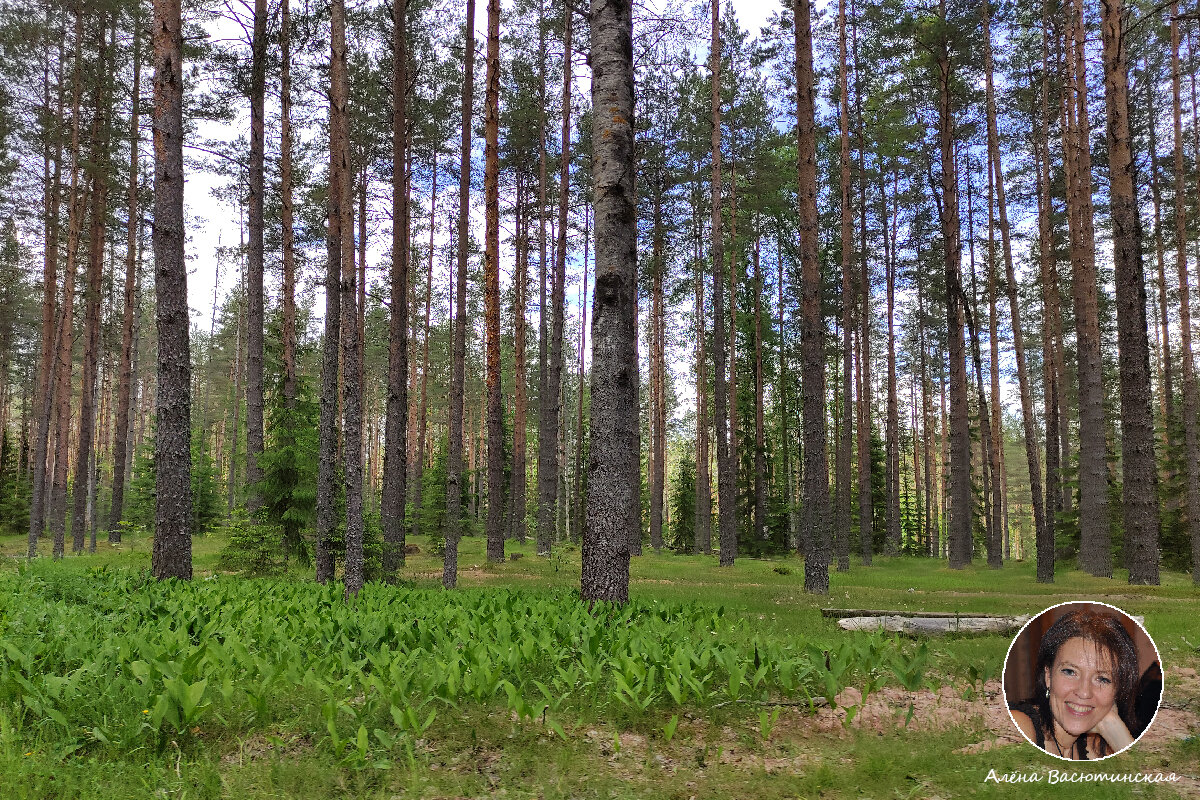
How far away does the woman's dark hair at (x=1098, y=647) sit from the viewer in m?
2.27

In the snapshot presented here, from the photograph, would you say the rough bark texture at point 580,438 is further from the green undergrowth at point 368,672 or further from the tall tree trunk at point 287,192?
the green undergrowth at point 368,672

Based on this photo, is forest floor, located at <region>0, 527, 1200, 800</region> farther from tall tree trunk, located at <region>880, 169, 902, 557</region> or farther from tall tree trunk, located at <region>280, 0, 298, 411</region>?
A: tall tree trunk, located at <region>880, 169, 902, 557</region>

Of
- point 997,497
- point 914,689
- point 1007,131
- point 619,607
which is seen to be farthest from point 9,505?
point 1007,131

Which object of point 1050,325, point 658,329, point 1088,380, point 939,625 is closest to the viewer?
point 939,625

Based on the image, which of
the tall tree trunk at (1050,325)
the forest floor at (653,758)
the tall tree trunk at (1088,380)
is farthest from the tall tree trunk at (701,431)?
the forest floor at (653,758)

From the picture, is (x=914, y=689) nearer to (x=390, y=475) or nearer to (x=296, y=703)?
(x=296, y=703)

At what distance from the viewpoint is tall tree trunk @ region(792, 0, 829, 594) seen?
1123 centimetres

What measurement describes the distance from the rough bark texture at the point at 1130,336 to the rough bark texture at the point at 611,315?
10229 mm

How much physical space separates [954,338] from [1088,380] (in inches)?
169

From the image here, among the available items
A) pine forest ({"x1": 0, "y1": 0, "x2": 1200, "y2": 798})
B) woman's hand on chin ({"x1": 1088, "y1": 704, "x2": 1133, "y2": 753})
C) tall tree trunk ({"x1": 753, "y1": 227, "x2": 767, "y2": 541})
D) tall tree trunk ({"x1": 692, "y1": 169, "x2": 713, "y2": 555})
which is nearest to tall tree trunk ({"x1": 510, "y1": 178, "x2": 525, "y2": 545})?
pine forest ({"x1": 0, "y1": 0, "x2": 1200, "y2": 798})

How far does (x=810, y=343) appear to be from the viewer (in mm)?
11398

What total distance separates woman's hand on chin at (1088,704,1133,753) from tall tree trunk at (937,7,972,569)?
601 inches

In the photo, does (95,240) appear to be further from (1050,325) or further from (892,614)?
(1050,325)

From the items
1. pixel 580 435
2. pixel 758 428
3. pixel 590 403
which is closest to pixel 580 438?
pixel 580 435
